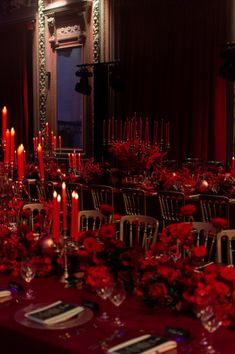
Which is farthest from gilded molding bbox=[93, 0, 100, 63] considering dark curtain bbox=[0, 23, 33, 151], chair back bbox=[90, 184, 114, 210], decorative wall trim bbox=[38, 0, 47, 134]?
chair back bbox=[90, 184, 114, 210]

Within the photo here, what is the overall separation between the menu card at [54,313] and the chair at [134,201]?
3211 mm

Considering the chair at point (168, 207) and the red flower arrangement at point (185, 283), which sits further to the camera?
the chair at point (168, 207)

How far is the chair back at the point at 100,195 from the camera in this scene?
5730 millimetres

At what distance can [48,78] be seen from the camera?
35.1ft

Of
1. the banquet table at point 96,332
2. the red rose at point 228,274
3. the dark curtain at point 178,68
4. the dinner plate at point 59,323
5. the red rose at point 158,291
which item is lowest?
the banquet table at point 96,332

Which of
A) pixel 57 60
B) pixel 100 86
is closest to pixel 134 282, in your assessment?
pixel 100 86

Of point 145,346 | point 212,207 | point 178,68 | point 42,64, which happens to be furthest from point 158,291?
point 42,64

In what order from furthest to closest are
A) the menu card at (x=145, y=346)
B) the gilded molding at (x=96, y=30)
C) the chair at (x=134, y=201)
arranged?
1. the gilded molding at (x=96, y=30)
2. the chair at (x=134, y=201)
3. the menu card at (x=145, y=346)

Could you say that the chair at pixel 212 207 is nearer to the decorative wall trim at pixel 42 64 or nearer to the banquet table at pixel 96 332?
the banquet table at pixel 96 332

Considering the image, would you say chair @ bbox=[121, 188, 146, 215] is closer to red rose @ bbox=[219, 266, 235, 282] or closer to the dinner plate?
red rose @ bbox=[219, 266, 235, 282]

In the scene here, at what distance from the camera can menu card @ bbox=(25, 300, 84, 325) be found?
212 cm

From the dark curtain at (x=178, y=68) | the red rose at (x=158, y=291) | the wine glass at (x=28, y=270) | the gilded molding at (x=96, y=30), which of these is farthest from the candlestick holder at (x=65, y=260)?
the gilded molding at (x=96, y=30)

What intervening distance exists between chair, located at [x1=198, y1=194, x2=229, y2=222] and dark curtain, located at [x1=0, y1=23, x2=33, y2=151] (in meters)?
6.87

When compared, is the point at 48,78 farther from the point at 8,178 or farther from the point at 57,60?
the point at 8,178
